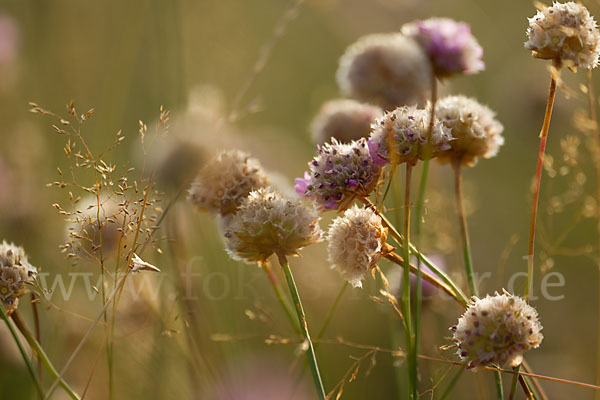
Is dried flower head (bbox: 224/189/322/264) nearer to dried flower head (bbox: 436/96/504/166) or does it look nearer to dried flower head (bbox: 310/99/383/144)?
dried flower head (bbox: 436/96/504/166)

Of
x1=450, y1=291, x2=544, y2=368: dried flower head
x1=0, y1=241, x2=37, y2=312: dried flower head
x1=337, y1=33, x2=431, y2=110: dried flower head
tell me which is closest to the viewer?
x1=450, y1=291, x2=544, y2=368: dried flower head

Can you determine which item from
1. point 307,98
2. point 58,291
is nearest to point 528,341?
point 58,291

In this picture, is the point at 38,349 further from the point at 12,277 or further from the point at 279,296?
the point at 279,296

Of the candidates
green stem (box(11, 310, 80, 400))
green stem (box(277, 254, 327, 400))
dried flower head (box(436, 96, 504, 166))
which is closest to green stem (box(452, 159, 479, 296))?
dried flower head (box(436, 96, 504, 166))

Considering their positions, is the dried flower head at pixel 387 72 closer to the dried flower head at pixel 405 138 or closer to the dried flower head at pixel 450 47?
the dried flower head at pixel 450 47

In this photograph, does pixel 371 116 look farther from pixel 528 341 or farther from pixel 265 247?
pixel 528 341

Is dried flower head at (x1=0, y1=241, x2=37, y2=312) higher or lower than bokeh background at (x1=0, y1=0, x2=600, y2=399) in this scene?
lower
